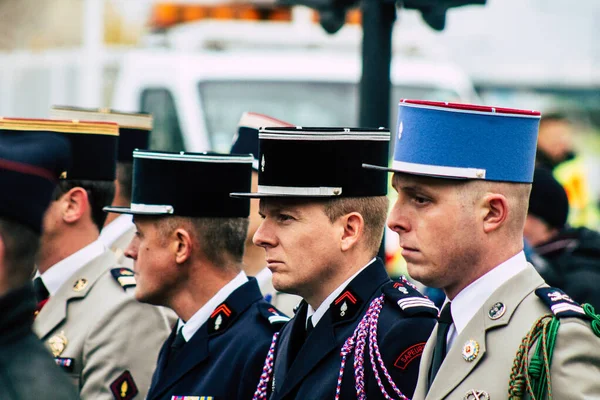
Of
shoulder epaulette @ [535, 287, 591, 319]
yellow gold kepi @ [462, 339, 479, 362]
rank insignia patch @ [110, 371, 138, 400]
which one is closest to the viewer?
shoulder epaulette @ [535, 287, 591, 319]

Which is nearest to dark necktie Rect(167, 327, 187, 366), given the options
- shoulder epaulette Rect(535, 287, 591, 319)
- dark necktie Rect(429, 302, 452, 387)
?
dark necktie Rect(429, 302, 452, 387)

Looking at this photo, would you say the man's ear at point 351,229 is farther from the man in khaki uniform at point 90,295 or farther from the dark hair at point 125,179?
the dark hair at point 125,179

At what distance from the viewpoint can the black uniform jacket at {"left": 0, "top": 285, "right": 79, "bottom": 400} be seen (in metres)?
2.71

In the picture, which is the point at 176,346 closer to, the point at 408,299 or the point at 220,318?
the point at 220,318

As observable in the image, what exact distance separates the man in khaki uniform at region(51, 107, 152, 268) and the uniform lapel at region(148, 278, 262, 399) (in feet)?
6.35

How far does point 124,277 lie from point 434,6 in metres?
1.94

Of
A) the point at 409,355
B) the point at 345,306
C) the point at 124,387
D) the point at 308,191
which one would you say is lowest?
the point at 124,387

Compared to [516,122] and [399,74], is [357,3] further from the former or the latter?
[399,74]

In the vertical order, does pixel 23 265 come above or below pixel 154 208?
above

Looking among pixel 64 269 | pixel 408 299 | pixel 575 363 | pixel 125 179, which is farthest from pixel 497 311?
pixel 125 179

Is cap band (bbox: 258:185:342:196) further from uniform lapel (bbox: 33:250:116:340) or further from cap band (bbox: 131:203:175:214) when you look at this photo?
uniform lapel (bbox: 33:250:116:340)

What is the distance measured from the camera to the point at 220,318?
15.3 feet

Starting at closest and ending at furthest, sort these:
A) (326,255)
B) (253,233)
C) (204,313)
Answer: (326,255) → (204,313) → (253,233)

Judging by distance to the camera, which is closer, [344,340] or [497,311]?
[497,311]
